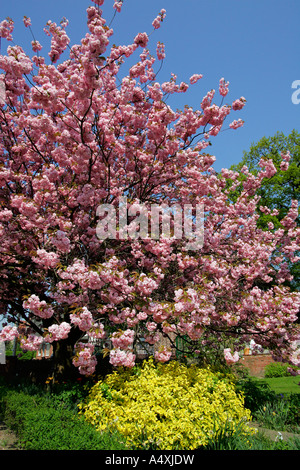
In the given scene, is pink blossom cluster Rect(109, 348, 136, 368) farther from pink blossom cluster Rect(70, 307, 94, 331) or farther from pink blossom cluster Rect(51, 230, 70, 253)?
pink blossom cluster Rect(51, 230, 70, 253)

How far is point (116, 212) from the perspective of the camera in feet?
21.6

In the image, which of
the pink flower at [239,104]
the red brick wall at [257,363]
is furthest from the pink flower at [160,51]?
the red brick wall at [257,363]

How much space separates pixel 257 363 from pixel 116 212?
12950 mm

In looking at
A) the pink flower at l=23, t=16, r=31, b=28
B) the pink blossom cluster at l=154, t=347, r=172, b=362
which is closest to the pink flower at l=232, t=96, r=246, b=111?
the pink flower at l=23, t=16, r=31, b=28

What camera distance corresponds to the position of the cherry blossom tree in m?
5.17

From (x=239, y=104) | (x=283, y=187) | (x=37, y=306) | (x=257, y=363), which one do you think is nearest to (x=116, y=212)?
(x=37, y=306)

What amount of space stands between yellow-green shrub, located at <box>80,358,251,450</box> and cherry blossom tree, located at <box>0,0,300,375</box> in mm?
447

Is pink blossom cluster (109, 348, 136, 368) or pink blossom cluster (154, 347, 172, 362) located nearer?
pink blossom cluster (109, 348, 136, 368)

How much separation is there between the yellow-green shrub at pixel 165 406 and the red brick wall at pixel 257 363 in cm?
1133

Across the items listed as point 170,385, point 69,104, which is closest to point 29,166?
A: point 69,104

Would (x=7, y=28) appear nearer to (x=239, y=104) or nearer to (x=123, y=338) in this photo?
(x=239, y=104)

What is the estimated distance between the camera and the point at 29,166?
759 cm
